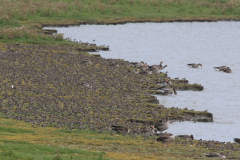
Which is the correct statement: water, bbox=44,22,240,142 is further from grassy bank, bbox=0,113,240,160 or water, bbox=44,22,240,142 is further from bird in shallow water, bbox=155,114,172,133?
grassy bank, bbox=0,113,240,160

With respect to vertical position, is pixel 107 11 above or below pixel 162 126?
above

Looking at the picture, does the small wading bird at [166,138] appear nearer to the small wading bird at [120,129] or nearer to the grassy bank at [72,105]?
the grassy bank at [72,105]

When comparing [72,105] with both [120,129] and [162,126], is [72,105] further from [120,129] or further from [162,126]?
[162,126]

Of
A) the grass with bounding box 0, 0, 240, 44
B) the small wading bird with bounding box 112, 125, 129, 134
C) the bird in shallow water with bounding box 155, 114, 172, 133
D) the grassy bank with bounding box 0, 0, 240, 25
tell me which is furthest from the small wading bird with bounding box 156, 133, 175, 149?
the grassy bank with bounding box 0, 0, 240, 25

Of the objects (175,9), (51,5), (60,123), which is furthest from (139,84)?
(175,9)

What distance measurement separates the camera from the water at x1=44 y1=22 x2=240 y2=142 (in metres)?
29.3

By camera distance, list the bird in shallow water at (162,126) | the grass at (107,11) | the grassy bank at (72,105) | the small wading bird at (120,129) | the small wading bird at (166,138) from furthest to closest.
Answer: the grass at (107,11) → the bird in shallow water at (162,126) → the small wading bird at (120,129) → the small wading bird at (166,138) → the grassy bank at (72,105)

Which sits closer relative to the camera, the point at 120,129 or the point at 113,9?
the point at 120,129

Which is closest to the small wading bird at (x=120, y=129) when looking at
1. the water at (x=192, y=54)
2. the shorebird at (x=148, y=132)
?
the shorebird at (x=148, y=132)

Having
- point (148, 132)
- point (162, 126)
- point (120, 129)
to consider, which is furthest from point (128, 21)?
point (120, 129)

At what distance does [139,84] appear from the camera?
36.0m

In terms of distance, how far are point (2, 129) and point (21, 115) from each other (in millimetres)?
3175

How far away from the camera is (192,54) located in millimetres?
58125

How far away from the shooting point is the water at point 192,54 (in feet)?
96.2
